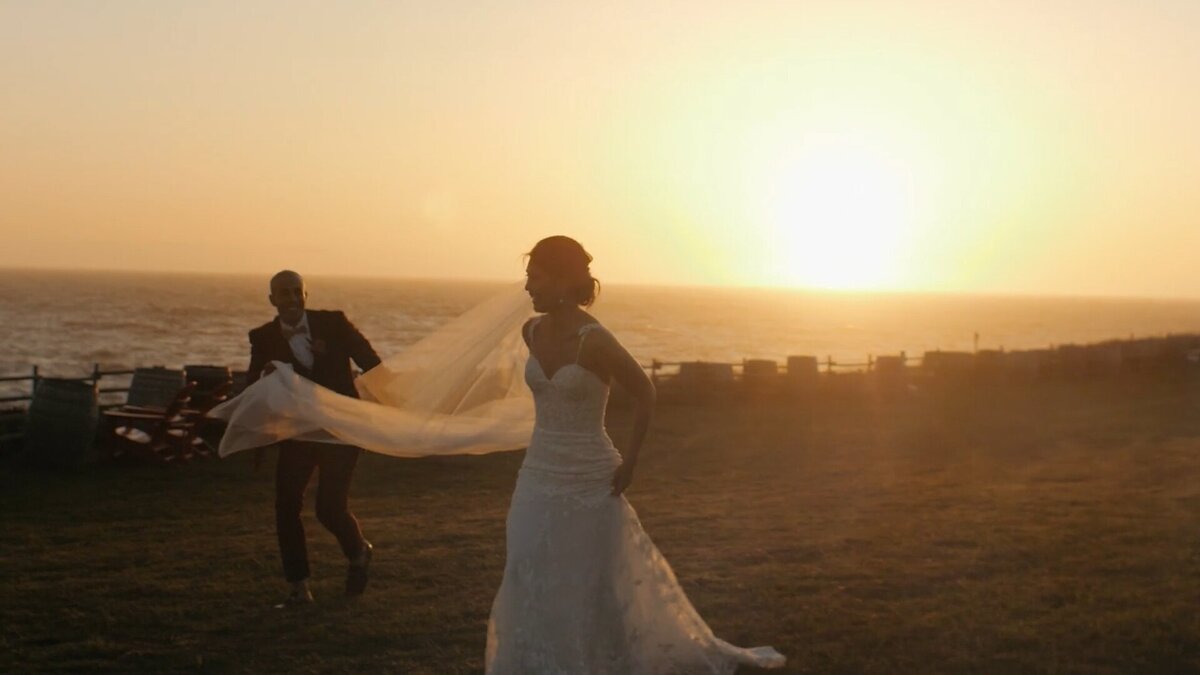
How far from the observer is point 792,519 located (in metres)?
12.1

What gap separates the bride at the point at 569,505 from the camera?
587cm

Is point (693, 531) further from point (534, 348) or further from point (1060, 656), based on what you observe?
point (534, 348)

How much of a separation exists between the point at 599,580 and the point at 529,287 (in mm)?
1461

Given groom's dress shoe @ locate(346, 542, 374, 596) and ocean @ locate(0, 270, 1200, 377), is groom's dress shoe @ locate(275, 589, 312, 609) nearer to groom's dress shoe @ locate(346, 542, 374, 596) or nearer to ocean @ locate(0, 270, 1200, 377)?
groom's dress shoe @ locate(346, 542, 374, 596)

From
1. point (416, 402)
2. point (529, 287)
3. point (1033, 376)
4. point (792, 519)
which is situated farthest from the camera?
point (1033, 376)

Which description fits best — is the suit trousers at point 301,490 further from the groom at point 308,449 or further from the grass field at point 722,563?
the grass field at point 722,563

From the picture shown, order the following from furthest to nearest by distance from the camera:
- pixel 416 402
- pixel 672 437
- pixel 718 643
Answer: pixel 672 437
pixel 416 402
pixel 718 643

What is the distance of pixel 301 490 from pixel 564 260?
320 centimetres

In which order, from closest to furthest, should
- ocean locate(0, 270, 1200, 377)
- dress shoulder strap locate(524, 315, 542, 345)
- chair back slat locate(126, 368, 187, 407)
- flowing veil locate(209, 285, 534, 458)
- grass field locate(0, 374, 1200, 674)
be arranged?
dress shoulder strap locate(524, 315, 542, 345), grass field locate(0, 374, 1200, 674), flowing veil locate(209, 285, 534, 458), chair back slat locate(126, 368, 187, 407), ocean locate(0, 270, 1200, 377)

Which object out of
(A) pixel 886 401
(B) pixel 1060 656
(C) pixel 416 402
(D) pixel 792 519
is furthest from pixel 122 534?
(A) pixel 886 401

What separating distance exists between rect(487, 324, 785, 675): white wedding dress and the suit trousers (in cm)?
235

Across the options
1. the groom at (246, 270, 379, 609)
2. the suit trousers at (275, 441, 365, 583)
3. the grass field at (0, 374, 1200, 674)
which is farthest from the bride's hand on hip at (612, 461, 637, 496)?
the suit trousers at (275, 441, 365, 583)

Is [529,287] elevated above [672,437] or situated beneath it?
elevated above

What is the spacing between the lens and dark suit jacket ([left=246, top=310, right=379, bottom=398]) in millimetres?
8258
